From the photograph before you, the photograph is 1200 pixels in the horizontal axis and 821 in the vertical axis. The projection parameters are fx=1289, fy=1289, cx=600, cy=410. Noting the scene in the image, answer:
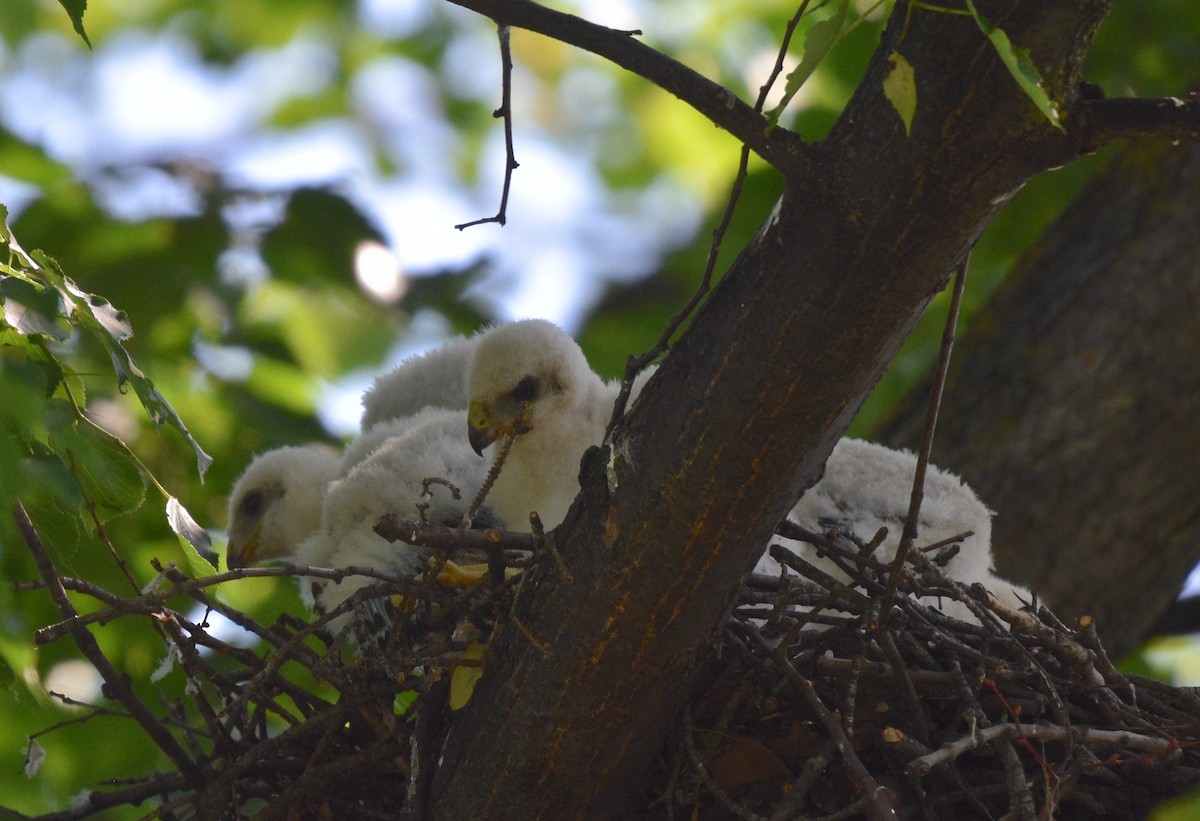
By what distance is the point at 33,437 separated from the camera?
2.00 m

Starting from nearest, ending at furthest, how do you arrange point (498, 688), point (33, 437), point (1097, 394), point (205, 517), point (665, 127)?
point (33, 437)
point (498, 688)
point (1097, 394)
point (205, 517)
point (665, 127)

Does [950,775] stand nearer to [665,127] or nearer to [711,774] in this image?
[711,774]

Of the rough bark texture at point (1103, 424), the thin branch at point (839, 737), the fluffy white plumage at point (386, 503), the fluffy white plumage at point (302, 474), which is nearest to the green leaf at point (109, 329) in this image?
the fluffy white plumage at point (386, 503)

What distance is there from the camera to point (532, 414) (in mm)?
3258

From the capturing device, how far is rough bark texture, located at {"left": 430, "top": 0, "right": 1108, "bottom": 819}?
1825 millimetres

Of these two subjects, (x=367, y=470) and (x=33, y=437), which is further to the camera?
(x=367, y=470)

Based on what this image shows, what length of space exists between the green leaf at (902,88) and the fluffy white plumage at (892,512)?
1539 mm

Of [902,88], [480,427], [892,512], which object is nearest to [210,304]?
[480,427]

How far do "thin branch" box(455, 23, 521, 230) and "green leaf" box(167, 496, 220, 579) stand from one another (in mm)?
745

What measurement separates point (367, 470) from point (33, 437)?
4.10 feet

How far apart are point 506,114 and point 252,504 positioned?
2.23m

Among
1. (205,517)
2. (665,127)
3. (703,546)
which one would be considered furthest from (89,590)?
(665,127)

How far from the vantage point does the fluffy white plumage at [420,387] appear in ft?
13.6

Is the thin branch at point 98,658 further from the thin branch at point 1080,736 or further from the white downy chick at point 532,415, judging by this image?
the thin branch at point 1080,736
